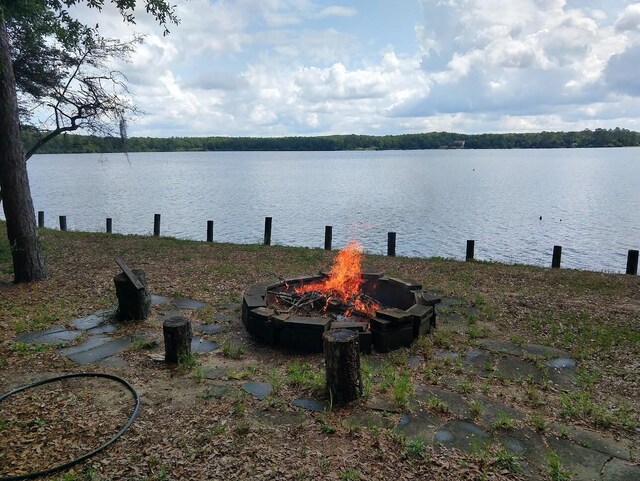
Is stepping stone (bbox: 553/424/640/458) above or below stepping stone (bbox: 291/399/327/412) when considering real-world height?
below

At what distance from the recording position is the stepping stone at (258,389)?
17.1 feet

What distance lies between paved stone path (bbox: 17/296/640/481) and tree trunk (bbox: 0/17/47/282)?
334 centimetres

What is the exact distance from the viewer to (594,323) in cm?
792

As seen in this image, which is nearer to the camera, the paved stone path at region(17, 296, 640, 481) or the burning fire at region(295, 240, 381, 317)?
the paved stone path at region(17, 296, 640, 481)

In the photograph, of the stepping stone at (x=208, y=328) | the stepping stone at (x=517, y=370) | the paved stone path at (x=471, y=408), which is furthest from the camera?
the stepping stone at (x=208, y=328)

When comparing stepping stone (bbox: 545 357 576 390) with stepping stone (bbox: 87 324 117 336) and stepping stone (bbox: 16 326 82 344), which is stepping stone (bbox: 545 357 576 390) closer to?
stepping stone (bbox: 87 324 117 336)

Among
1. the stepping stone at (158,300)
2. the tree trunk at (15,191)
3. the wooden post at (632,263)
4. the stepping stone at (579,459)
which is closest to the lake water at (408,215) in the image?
the wooden post at (632,263)

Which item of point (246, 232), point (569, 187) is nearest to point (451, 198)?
point (569, 187)

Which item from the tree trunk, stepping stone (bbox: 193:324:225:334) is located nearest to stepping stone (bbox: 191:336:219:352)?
stepping stone (bbox: 193:324:225:334)

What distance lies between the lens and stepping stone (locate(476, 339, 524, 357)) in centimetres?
665

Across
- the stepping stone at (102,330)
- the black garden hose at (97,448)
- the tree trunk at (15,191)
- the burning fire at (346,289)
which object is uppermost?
the tree trunk at (15,191)

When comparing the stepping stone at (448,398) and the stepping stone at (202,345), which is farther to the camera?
the stepping stone at (202,345)

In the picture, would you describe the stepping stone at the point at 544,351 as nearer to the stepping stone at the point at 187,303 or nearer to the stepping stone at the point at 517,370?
the stepping stone at the point at 517,370

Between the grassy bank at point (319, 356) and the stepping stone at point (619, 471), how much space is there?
1.81 ft
